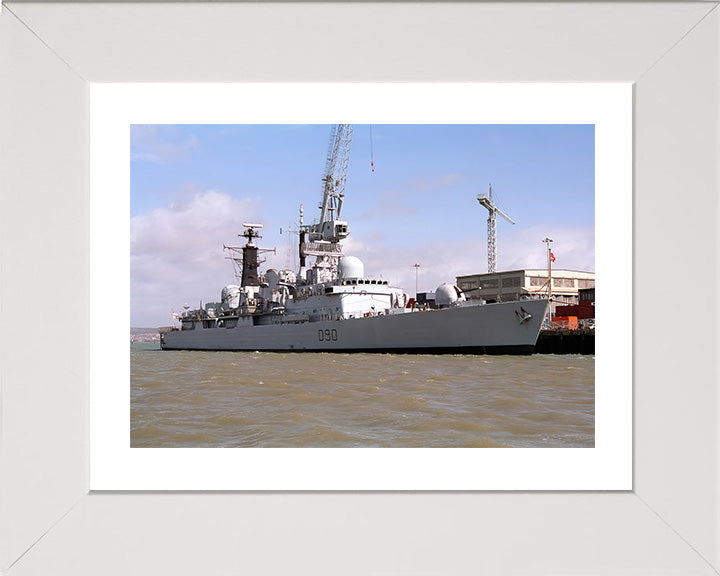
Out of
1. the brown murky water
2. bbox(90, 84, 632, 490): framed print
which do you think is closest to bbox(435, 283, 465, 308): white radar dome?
the brown murky water

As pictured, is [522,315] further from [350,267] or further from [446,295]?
[350,267]

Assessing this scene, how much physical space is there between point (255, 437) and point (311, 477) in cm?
214

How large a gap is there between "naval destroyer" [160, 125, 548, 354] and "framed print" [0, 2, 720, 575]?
12.6 m

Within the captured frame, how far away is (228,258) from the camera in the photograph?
25.9 meters

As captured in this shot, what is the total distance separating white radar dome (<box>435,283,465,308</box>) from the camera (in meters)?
16.4

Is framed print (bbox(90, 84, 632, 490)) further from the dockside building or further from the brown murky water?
the dockside building

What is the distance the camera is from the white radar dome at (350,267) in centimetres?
1866

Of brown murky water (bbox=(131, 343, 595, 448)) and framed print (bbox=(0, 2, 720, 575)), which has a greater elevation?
framed print (bbox=(0, 2, 720, 575))
